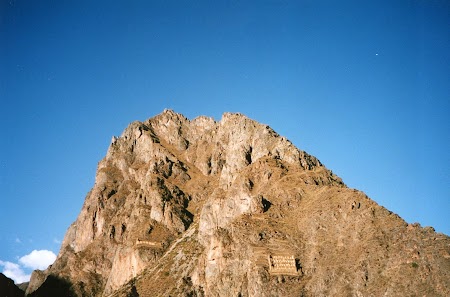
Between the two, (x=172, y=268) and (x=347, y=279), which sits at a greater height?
(x=172, y=268)

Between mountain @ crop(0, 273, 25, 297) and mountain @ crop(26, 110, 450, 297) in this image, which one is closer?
→ mountain @ crop(26, 110, 450, 297)

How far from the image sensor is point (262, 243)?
4685 inches

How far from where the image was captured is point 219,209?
508 ft

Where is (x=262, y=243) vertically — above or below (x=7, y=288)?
below

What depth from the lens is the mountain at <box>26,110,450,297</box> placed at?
101812 millimetres

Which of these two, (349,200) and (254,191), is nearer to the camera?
(349,200)

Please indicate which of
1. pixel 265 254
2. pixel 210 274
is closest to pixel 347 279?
pixel 265 254

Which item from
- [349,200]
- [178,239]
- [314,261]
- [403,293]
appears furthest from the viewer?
[178,239]

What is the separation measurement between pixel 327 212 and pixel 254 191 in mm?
30902

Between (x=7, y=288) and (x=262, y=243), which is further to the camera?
(x=7, y=288)

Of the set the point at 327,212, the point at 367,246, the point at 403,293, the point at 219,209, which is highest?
the point at 219,209

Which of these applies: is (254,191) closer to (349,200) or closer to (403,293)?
(349,200)

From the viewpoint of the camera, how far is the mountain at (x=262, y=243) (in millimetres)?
101812

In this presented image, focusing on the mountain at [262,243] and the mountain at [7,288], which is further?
the mountain at [7,288]
